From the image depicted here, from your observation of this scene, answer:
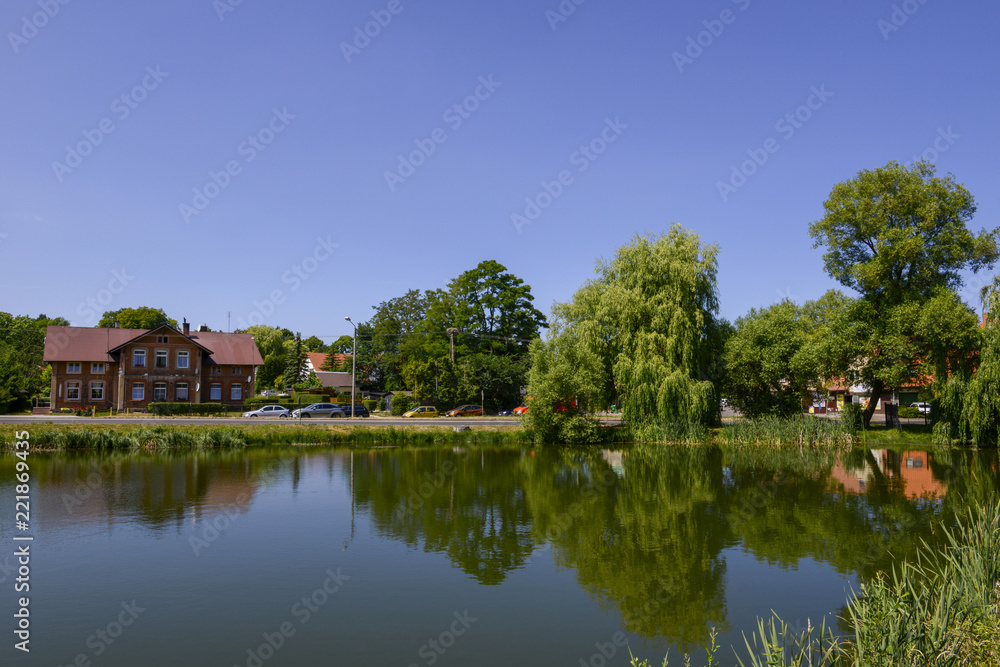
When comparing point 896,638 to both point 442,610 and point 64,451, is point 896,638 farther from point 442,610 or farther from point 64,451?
point 64,451

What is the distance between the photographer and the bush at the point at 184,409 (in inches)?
1939

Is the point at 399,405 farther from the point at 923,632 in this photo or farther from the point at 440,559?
the point at 923,632

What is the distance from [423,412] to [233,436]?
24.0 meters

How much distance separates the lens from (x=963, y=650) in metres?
6.68

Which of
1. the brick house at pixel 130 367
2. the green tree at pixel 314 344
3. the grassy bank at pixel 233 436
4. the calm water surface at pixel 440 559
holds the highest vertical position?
the green tree at pixel 314 344

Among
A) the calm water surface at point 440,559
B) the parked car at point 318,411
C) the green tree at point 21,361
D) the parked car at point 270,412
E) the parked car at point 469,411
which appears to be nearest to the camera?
the calm water surface at point 440,559

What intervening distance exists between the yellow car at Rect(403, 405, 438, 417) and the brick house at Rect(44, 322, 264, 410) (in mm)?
16456

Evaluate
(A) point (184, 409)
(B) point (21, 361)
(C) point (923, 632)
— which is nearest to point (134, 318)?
(B) point (21, 361)

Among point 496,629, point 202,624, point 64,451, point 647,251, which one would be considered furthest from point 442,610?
point 647,251

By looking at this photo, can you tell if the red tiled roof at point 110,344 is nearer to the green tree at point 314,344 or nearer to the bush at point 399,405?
the bush at point 399,405

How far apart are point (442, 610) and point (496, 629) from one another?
3.93 ft

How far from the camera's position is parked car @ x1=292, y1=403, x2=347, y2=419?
165 feet

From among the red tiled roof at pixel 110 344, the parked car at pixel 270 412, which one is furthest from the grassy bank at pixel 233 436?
the red tiled roof at pixel 110 344

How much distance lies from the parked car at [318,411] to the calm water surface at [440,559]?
24692mm
